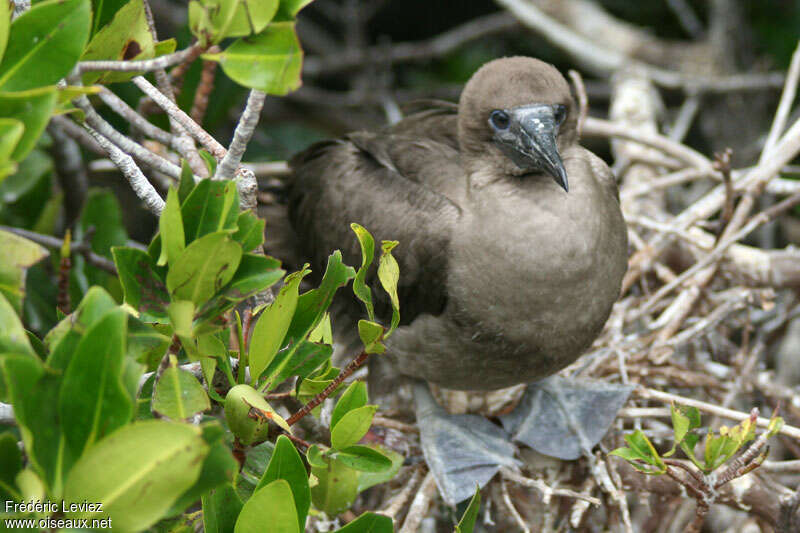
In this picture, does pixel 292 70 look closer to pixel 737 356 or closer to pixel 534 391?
pixel 534 391

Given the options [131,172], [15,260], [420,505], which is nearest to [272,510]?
[15,260]

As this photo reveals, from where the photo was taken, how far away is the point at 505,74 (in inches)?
107

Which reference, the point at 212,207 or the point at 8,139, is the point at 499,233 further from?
the point at 8,139

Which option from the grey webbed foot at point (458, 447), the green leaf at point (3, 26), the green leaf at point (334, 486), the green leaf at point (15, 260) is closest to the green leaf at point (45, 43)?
the green leaf at point (3, 26)

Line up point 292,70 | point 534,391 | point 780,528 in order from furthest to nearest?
1. point 534,391
2. point 780,528
3. point 292,70

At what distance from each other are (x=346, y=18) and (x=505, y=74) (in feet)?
8.42

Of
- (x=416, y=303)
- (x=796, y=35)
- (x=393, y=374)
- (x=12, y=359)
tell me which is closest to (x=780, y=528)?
(x=416, y=303)

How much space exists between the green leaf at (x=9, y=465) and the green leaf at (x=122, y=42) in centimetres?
75

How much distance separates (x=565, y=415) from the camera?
297cm

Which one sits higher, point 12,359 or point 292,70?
point 292,70

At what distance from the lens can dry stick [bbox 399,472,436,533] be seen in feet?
8.36

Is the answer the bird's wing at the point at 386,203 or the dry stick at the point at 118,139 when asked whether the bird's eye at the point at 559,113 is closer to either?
the bird's wing at the point at 386,203

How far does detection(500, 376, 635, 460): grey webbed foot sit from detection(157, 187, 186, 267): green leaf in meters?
1.77

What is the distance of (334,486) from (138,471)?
71 centimetres
